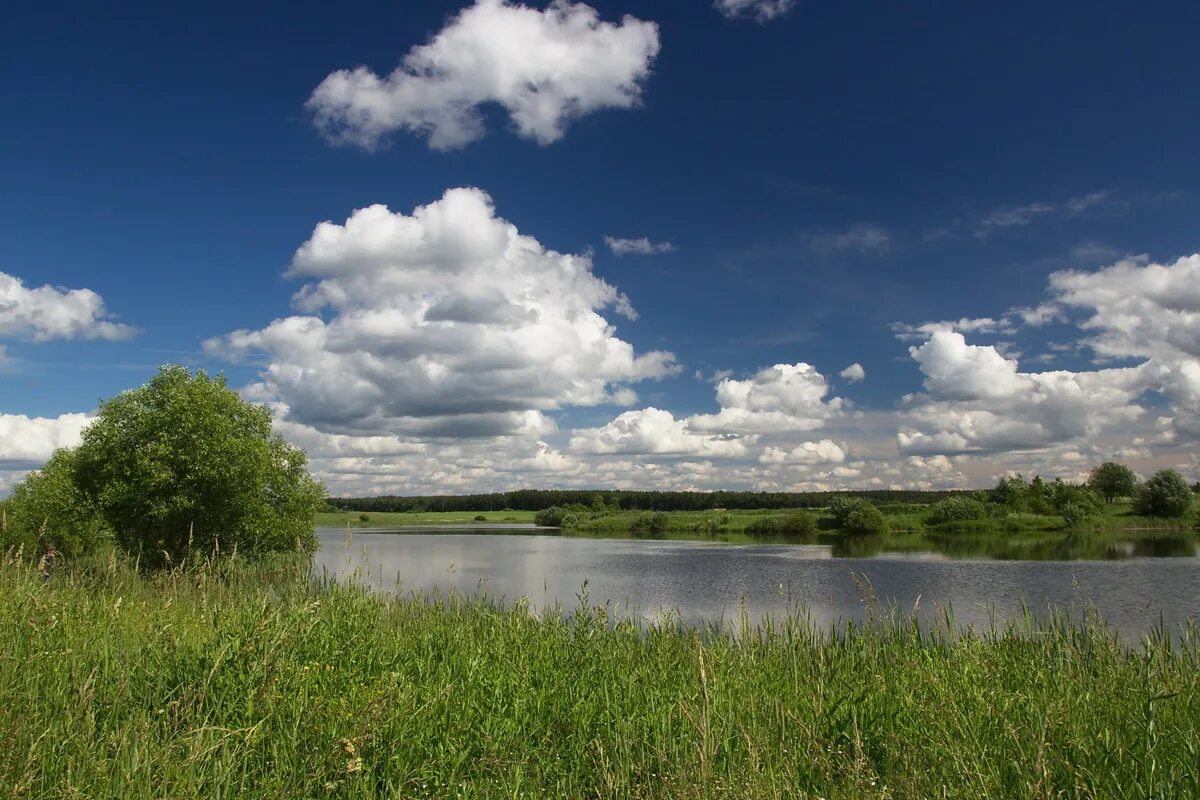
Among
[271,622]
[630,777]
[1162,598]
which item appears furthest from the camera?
[1162,598]

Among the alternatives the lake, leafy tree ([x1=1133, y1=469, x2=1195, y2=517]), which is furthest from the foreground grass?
leafy tree ([x1=1133, y1=469, x2=1195, y2=517])

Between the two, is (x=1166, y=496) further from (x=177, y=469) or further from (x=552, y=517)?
(x=177, y=469)

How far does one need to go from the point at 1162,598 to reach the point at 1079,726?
26637 mm

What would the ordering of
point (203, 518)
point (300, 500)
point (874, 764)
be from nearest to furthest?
point (874, 764)
point (203, 518)
point (300, 500)

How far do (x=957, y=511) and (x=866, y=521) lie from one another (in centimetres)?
1202

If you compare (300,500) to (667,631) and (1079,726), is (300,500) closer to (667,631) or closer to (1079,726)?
(667,631)

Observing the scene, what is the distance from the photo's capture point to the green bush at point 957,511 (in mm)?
81938

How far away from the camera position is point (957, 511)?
82438 mm

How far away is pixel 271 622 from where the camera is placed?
556 centimetres

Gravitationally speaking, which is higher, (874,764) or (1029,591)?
(874,764)

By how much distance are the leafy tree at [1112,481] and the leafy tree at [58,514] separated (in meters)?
114

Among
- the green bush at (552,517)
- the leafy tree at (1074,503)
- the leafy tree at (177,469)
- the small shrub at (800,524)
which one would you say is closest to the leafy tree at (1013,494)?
the leafy tree at (1074,503)

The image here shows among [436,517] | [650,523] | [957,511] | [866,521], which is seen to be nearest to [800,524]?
[866,521]

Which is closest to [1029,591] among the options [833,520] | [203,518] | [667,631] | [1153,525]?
[667,631]
